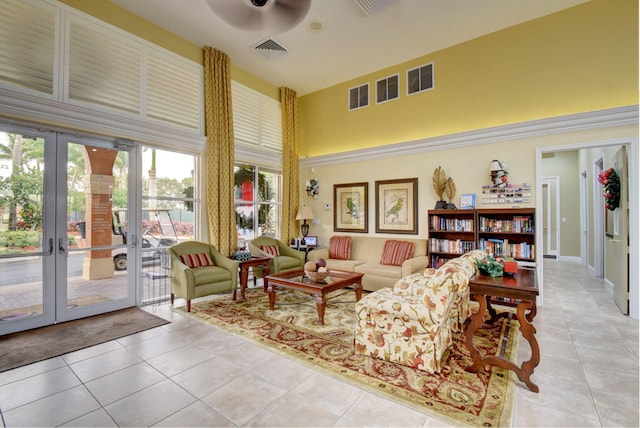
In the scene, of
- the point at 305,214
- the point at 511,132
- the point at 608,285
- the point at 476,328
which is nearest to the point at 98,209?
the point at 305,214

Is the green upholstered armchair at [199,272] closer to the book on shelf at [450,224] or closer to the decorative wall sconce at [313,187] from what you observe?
the decorative wall sconce at [313,187]

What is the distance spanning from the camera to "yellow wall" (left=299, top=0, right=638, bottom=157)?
423 centimetres

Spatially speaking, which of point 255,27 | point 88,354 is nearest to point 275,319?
point 88,354

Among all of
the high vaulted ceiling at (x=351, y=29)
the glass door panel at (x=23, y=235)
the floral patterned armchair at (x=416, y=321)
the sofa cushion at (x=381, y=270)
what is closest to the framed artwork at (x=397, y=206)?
the sofa cushion at (x=381, y=270)

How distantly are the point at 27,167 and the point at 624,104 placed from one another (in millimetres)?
8079

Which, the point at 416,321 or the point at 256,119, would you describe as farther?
the point at 256,119

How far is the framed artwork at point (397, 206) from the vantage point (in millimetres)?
5797

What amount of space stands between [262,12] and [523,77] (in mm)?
4607

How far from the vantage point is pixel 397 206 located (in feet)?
19.7

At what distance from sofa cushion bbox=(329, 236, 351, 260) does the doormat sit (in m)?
3.48

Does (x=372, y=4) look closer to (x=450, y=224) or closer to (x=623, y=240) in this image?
(x=450, y=224)

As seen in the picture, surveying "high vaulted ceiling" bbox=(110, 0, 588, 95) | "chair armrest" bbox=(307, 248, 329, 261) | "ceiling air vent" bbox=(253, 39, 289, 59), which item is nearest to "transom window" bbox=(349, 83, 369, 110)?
"high vaulted ceiling" bbox=(110, 0, 588, 95)

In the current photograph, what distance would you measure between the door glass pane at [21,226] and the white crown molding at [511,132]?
517 centimetres

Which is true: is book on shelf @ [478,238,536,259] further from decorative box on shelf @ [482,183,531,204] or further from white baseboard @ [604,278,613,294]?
white baseboard @ [604,278,613,294]
